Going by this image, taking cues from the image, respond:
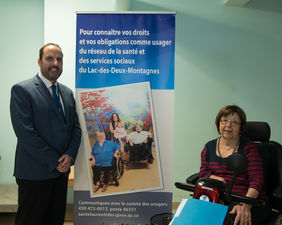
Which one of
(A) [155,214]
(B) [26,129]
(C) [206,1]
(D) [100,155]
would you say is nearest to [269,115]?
(C) [206,1]

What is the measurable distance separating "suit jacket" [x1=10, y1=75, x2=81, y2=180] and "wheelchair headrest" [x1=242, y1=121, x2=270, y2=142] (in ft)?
4.75

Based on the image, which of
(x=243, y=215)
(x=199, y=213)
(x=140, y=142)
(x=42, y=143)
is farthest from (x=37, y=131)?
(x=243, y=215)

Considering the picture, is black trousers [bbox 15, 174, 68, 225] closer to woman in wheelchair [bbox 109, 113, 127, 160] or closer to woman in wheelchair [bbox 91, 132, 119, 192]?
woman in wheelchair [bbox 91, 132, 119, 192]

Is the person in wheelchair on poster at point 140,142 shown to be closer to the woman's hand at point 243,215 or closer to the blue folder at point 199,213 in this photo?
the woman's hand at point 243,215

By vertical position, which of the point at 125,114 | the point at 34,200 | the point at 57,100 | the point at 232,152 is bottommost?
the point at 34,200

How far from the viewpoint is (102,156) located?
2.36 m

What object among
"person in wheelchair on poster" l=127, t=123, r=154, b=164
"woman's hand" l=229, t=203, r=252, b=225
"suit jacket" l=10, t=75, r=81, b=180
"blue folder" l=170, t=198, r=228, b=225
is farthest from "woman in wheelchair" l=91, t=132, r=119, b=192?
"blue folder" l=170, t=198, r=228, b=225

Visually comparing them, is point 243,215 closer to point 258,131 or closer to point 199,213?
point 258,131

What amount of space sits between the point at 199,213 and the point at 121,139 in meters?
1.35

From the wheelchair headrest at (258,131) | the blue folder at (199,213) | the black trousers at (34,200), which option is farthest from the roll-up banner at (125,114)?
the blue folder at (199,213)

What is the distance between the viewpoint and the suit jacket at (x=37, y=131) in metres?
2.00

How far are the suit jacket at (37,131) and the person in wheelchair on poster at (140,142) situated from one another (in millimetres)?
506

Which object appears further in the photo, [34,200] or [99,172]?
[99,172]

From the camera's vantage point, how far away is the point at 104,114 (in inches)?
93.0
